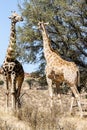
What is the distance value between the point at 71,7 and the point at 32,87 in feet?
64.1

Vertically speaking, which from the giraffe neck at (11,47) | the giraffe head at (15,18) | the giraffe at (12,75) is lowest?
the giraffe at (12,75)

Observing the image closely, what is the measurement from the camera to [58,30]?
23.7 meters

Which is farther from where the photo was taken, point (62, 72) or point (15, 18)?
point (15, 18)

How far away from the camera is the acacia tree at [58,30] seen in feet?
76.4

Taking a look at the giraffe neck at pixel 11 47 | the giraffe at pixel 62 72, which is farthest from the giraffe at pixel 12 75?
the giraffe at pixel 62 72

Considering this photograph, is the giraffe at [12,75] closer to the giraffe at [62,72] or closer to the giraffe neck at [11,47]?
the giraffe neck at [11,47]

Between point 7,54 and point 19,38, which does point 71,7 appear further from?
point 7,54

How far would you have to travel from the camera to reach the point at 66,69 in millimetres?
17781

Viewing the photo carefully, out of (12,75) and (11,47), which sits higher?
(11,47)

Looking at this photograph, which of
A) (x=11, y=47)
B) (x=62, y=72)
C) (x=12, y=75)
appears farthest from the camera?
(x=11, y=47)

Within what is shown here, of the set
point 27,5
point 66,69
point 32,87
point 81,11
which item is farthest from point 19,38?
point 32,87

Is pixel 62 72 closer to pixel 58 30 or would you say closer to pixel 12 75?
pixel 12 75

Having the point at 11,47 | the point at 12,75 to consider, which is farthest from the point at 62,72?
the point at 11,47

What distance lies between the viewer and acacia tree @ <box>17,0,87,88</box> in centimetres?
2328
